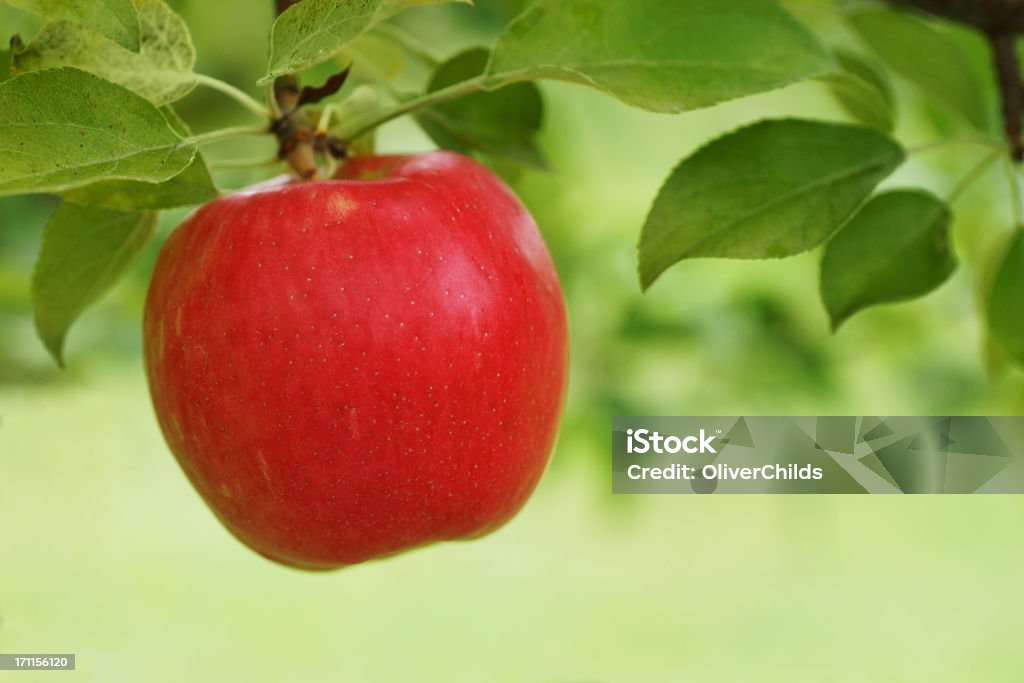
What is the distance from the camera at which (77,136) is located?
1.07 feet

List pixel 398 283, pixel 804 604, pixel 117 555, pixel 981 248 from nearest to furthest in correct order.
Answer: pixel 398 283 < pixel 981 248 < pixel 117 555 < pixel 804 604

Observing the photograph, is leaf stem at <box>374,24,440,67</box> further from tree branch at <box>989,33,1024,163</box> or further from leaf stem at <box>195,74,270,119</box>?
tree branch at <box>989,33,1024,163</box>

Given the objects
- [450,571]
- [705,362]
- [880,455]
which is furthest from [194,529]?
[880,455]

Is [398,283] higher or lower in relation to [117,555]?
higher

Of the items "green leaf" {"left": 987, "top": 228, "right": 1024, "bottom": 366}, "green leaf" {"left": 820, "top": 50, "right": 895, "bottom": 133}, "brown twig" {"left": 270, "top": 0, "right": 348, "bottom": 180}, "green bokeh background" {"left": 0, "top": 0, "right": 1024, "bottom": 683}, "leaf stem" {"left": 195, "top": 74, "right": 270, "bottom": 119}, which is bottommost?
"green bokeh background" {"left": 0, "top": 0, "right": 1024, "bottom": 683}

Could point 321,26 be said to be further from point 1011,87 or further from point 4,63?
point 1011,87

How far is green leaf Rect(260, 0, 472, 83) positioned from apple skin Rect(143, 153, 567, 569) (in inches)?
2.7

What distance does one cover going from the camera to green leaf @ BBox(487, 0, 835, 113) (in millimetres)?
377

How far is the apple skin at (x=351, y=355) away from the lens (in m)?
0.37

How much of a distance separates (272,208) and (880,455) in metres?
0.51

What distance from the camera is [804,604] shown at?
4.69ft

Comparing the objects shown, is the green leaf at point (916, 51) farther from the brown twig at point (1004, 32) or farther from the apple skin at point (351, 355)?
the apple skin at point (351, 355)

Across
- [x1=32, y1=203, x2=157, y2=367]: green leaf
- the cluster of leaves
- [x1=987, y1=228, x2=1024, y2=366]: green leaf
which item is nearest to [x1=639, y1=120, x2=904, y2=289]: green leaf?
the cluster of leaves

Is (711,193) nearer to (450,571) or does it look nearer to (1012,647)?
(450,571)
